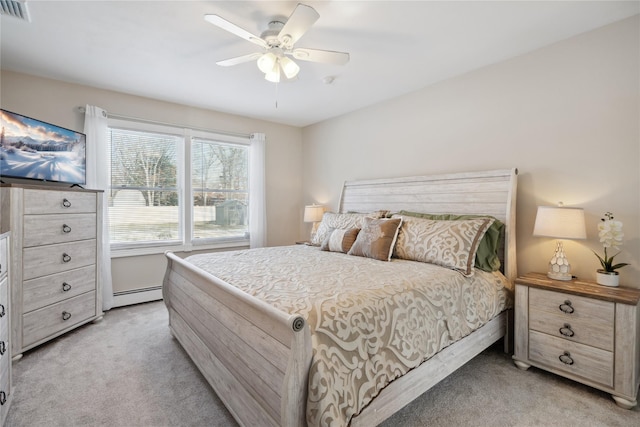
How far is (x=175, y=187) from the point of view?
13.0 ft

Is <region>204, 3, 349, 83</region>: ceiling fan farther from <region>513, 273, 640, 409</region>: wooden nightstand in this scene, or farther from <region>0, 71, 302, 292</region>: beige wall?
<region>513, 273, 640, 409</region>: wooden nightstand

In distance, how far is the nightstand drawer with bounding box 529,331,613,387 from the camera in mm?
1838

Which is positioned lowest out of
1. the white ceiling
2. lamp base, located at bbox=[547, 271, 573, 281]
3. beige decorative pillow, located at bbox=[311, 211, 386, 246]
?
lamp base, located at bbox=[547, 271, 573, 281]

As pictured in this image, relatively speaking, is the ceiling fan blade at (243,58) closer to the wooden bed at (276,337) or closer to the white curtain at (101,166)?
the wooden bed at (276,337)

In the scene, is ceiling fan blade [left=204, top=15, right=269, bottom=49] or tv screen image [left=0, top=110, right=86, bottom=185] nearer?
ceiling fan blade [left=204, top=15, right=269, bottom=49]

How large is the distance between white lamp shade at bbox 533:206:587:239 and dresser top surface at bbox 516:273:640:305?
33 centimetres

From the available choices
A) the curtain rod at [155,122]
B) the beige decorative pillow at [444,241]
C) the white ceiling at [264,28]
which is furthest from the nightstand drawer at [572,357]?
the curtain rod at [155,122]

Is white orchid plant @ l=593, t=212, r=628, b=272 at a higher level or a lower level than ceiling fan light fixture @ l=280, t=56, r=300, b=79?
lower

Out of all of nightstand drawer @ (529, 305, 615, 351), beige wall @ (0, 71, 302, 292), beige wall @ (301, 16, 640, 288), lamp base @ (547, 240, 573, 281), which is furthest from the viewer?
beige wall @ (0, 71, 302, 292)

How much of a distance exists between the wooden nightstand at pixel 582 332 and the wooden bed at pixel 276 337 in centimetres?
24

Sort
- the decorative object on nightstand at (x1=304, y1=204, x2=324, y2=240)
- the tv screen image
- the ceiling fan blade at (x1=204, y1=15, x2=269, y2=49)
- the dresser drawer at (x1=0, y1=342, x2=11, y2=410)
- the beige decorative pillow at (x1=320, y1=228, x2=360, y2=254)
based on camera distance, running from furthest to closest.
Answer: the decorative object on nightstand at (x1=304, y1=204, x2=324, y2=240) → the beige decorative pillow at (x1=320, y1=228, x2=360, y2=254) → the tv screen image → the ceiling fan blade at (x1=204, y1=15, x2=269, y2=49) → the dresser drawer at (x1=0, y1=342, x2=11, y2=410)

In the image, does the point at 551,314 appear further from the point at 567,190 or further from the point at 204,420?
the point at 204,420

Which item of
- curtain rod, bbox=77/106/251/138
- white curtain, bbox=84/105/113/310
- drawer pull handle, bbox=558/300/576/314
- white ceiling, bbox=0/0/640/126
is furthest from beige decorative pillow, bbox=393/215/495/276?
white curtain, bbox=84/105/113/310

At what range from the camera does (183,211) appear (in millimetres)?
4023
